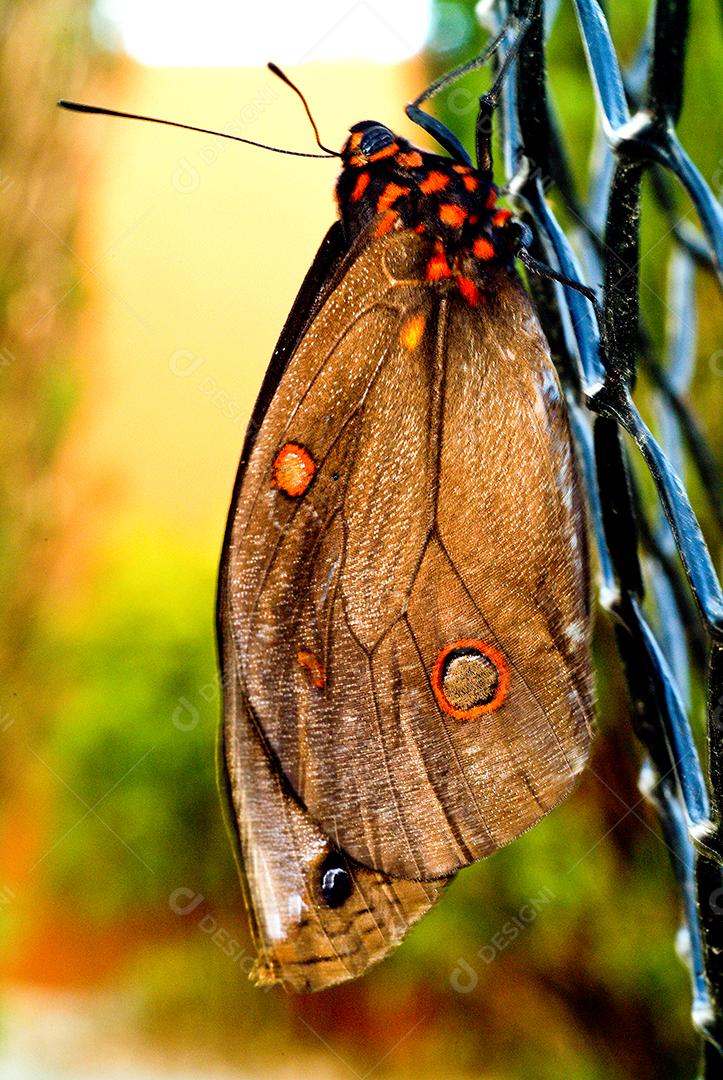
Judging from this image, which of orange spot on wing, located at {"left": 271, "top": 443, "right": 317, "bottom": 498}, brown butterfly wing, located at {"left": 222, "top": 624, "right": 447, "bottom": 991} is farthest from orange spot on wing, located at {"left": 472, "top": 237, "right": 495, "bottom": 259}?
brown butterfly wing, located at {"left": 222, "top": 624, "right": 447, "bottom": 991}

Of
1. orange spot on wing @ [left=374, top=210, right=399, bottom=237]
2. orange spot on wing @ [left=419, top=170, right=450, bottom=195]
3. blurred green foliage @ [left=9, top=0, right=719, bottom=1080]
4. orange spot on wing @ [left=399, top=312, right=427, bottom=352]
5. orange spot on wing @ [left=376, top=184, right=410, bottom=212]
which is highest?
orange spot on wing @ [left=419, top=170, right=450, bottom=195]

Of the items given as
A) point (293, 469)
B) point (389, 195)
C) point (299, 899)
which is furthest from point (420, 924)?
point (389, 195)

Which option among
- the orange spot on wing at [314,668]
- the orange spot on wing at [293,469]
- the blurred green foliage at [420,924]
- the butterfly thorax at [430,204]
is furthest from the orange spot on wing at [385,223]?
the blurred green foliage at [420,924]

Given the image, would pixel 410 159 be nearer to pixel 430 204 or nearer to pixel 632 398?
pixel 430 204

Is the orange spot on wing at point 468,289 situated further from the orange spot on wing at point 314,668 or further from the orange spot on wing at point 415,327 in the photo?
the orange spot on wing at point 314,668

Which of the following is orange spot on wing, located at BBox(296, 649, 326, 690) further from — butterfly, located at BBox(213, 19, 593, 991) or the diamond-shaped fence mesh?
the diamond-shaped fence mesh

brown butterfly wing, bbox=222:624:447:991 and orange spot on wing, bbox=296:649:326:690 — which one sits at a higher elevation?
orange spot on wing, bbox=296:649:326:690

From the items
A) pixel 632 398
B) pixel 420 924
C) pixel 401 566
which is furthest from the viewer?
pixel 420 924

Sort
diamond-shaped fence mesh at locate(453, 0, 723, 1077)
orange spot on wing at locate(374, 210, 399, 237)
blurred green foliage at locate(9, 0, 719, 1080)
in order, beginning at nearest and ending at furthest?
diamond-shaped fence mesh at locate(453, 0, 723, 1077), orange spot on wing at locate(374, 210, 399, 237), blurred green foliage at locate(9, 0, 719, 1080)
